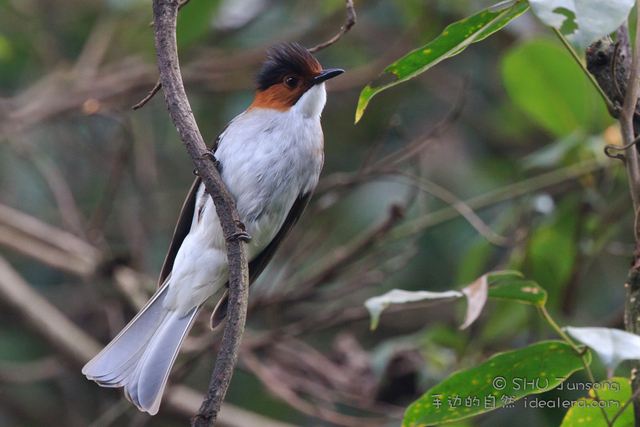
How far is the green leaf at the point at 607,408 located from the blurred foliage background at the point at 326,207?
39.7 inches

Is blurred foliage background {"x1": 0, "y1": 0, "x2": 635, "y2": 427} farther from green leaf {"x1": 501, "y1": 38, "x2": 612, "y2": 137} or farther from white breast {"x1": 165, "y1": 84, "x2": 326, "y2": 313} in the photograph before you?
white breast {"x1": 165, "y1": 84, "x2": 326, "y2": 313}

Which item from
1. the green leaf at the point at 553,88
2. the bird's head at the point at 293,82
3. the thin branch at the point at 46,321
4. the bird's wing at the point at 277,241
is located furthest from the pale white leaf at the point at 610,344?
the thin branch at the point at 46,321

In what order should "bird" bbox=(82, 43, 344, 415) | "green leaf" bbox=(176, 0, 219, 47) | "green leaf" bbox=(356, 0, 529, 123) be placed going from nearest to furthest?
"green leaf" bbox=(356, 0, 529, 123)
"bird" bbox=(82, 43, 344, 415)
"green leaf" bbox=(176, 0, 219, 47)

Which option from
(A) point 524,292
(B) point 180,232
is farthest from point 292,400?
(A) point 524,292

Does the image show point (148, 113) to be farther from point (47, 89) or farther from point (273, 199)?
point (273, 199)

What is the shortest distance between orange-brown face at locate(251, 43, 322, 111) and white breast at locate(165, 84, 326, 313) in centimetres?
5

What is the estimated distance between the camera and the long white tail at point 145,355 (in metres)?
1.90

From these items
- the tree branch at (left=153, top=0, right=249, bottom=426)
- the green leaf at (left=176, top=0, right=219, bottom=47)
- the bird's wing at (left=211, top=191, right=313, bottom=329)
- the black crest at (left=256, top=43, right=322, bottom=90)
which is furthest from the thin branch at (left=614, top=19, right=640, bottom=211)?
the green leaf at (left=176, top=0, right=219, bottom=47)

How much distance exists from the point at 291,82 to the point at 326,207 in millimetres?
687

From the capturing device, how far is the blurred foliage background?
9.41 feet

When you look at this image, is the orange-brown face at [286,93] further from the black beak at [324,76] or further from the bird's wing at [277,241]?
the bird's wing at [277,241]

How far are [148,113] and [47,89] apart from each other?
0.68 metres

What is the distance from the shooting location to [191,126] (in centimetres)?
140

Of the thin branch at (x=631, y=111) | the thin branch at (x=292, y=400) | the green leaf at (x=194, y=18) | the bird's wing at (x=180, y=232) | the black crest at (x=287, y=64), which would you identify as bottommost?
the thin branch at (x=292, y=400)
